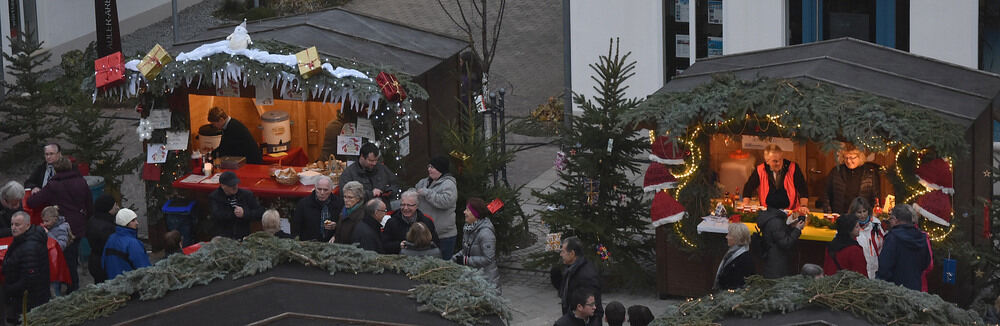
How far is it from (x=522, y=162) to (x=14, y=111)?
796cm

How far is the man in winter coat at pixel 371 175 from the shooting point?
569 inches

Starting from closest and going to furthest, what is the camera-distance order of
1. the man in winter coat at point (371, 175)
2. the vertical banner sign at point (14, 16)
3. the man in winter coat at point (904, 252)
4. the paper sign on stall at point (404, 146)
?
1. the man in winter coat at point (904, 252)
2. the man in winter coat at point (371, 175)
3. the paper sign on stall at point (404, 146)
4. the vertical banner sign at point (14, 16)

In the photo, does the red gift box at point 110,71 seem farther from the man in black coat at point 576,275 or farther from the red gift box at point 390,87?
the man in black coat at point 576,275

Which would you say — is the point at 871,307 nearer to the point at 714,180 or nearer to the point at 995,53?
the point at 714,180

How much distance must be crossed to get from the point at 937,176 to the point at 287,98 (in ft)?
23.6

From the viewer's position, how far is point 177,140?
1636cm

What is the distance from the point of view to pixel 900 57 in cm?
1425

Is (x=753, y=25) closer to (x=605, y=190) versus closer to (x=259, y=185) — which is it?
(x=605, y=190)

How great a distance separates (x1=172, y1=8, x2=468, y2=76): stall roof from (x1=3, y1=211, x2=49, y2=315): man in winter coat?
4.43 metres

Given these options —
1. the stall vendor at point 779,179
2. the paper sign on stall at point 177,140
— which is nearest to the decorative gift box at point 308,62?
the paper sign on stall at point 177,140

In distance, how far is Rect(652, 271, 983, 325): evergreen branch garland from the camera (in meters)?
8.05

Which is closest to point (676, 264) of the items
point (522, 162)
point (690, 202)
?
point (690, 202)

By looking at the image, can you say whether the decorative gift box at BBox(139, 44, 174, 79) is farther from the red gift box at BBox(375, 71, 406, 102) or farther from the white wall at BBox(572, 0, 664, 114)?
the white wall at BBox(572, 0, 664, 114)

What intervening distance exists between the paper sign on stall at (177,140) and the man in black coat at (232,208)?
250 cm
